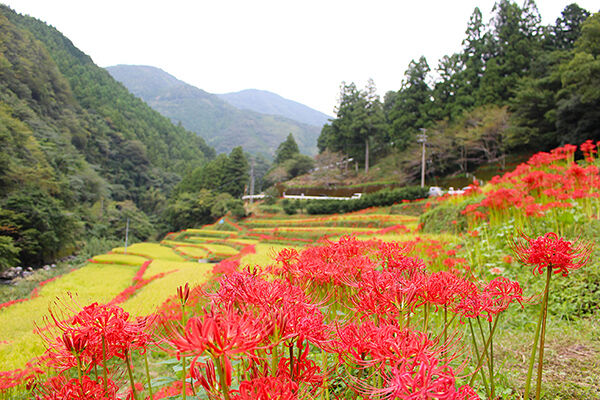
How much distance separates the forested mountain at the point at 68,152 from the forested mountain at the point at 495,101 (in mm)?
27002

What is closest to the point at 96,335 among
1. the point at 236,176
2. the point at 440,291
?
the point at 440,291

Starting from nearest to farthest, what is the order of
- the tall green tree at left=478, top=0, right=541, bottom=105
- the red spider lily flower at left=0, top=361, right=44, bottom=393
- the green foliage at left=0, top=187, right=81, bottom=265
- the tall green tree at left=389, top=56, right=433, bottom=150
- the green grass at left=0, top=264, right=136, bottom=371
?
1. the red spider lily flower at left=0, top=361, right=44, bottom=393
2. the green grass at left=0, top=264, right=136, bottom=371
3. the green foliage at left=0, top=187, right=81, bottom=265
4. the tall green tree at left=478, top=0, right=541, bottom=105
5. the tall green tree at left=389, top=56, right=433, bottom=150

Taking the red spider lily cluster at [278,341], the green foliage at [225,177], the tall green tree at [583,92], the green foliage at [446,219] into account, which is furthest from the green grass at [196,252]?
the green foliage at [225,177]

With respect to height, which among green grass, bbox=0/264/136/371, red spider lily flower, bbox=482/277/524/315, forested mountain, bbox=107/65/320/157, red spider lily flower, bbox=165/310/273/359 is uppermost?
forested mountain, bbox=107/65/320/157

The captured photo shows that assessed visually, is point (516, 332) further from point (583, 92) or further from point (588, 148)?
point (583, 92)

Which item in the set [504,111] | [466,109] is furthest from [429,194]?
[466,109]

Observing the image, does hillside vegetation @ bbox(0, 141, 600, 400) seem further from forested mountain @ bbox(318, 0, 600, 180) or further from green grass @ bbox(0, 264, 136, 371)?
forested mountain @ bbox(318, 0, 600, 180)

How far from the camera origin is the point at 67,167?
3203 cm

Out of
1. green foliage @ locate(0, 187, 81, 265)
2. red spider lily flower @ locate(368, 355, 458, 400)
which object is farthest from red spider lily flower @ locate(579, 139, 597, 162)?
green foliage @ locate(0, 187, 81, 265)

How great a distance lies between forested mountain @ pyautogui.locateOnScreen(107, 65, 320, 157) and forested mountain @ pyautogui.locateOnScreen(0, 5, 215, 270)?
56607 mm

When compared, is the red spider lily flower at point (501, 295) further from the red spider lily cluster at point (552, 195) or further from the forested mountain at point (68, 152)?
the forested mountain at point (68, 152)

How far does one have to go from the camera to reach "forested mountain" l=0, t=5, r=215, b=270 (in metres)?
18.9

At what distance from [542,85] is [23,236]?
34.1 metres

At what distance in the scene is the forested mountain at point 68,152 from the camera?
61.9 ft
